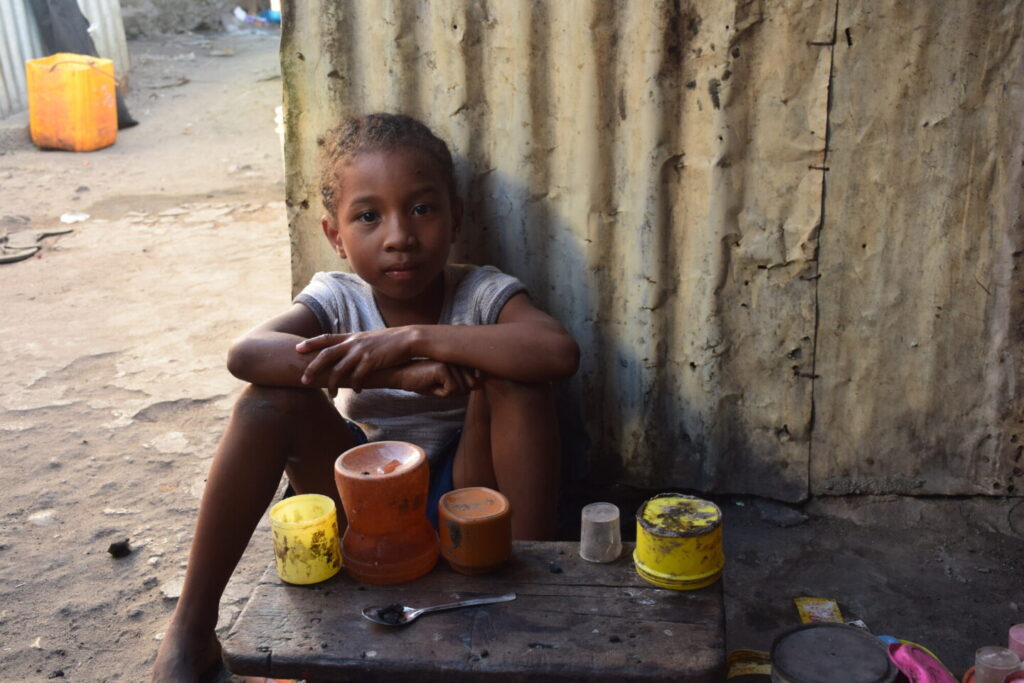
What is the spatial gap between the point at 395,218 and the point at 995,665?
1455 millimetres

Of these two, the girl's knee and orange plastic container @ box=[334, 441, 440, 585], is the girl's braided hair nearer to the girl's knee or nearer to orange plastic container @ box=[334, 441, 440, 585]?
the girl's knee

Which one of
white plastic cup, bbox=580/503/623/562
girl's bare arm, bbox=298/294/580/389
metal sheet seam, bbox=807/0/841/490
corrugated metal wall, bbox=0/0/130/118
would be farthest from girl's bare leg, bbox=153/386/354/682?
corrugated metal wall, bbox=0/0/130/118

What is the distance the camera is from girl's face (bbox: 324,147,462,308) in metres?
2.22

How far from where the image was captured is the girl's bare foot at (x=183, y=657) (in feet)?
6.50

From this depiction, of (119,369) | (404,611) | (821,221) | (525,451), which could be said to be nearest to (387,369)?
(525,451)

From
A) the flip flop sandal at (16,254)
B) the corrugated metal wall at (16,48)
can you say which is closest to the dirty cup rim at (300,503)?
the flip flop sandal at (16,254)

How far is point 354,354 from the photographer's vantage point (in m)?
2.08

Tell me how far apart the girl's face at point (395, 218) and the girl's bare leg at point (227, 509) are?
0.36 m

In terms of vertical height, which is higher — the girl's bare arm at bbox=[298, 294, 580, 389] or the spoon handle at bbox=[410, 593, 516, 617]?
the girl's bare arm at bbox=[298, 294, 580, 389]

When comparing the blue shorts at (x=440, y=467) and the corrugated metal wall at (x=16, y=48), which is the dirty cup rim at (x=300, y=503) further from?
the corrugated metal wall at (x=16, y=48)

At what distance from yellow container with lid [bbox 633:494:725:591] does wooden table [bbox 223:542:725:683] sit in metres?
0.02

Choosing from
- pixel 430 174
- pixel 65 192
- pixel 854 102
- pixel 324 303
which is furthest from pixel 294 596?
pixel 65 192

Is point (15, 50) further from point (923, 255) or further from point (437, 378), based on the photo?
point (923, 255)

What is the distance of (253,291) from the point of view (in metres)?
4.73
